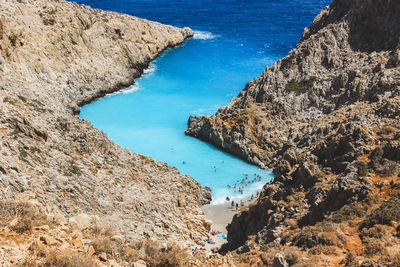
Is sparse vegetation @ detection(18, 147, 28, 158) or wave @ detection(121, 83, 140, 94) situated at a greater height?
wave @ detection(121, 83, 140, 94)

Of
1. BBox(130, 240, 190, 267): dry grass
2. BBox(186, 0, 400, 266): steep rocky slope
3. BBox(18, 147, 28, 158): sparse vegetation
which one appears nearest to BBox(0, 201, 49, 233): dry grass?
BBox(130, 240, 190, 267): dry grass

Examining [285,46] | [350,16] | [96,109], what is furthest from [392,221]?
[285,46]

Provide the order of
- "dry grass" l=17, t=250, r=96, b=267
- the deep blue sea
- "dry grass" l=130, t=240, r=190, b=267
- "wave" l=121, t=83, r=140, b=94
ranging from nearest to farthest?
"dry grass" l=17, t=250, r=96, b=267 < "dry grass" l=130, t=240, r=190, b=267 < the deep blue sea < "wave" l=121, t=83, r=140, b=94

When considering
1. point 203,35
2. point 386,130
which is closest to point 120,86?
point 203,35

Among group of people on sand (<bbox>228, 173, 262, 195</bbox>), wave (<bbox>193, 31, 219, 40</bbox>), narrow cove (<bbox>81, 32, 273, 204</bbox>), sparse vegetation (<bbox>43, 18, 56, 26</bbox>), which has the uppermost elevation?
wave (<bbox>193, 31, 219, 40</bbox>)

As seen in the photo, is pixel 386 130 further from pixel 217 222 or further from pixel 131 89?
pixel 131 89

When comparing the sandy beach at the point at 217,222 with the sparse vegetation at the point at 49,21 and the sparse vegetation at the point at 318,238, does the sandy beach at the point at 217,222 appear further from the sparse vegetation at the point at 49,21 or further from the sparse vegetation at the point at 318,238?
the sparse vegetation at the point at 49,21

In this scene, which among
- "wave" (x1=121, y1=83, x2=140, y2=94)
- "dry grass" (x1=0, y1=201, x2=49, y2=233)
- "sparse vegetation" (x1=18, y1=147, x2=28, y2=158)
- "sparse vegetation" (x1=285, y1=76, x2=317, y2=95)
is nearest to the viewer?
"dry grass" (x1=0, y1=201, x2=49, y2=233)

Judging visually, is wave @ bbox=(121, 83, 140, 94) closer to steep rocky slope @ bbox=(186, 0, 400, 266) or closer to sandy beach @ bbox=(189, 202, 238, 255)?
steep rocky slope @ bbox=(186, 0, 400, 266)

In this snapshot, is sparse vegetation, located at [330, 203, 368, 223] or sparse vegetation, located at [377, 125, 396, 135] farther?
sparse vegetation, located at [377, 125, 396, 135]
